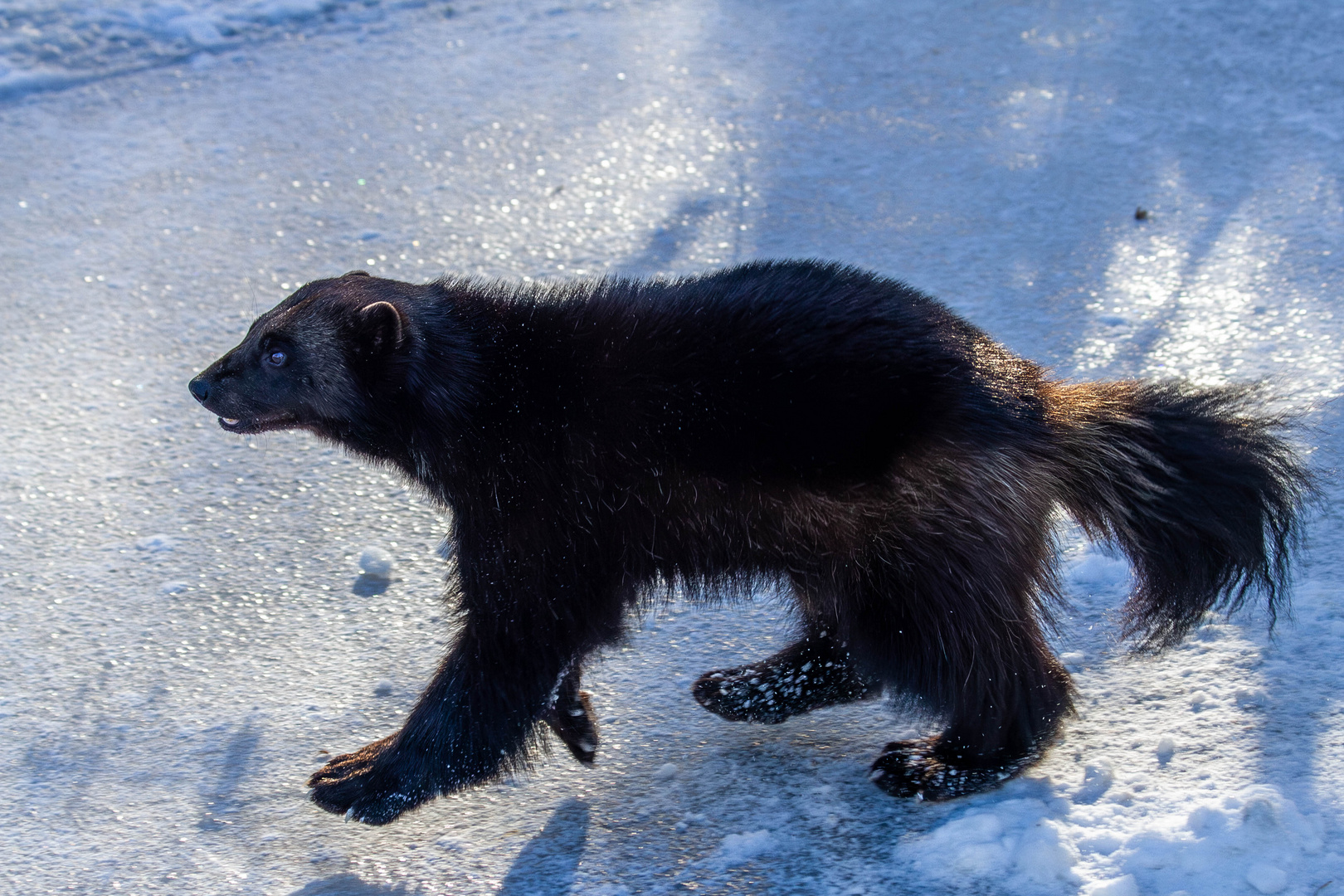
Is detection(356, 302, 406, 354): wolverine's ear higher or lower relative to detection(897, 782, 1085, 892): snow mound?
higher

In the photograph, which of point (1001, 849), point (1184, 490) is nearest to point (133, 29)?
point (1184, 490)

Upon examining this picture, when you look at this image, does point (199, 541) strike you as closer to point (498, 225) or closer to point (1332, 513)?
point (498, 225)

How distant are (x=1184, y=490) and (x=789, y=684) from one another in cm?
94

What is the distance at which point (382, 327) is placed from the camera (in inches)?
105

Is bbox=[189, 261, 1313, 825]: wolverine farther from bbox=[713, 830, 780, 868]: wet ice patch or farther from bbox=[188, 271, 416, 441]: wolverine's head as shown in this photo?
bbox=[713, 830, 780, 868]: wet ice patch

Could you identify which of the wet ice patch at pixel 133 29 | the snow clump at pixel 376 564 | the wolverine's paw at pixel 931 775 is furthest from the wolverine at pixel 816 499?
the wet ice patch at pixel 133 29

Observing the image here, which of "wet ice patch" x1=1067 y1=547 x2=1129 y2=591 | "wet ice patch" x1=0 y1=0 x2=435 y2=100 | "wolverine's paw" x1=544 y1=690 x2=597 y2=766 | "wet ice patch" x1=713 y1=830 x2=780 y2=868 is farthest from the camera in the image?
"wet ice patch" x1=0 y1=0 x2=435 y2=100

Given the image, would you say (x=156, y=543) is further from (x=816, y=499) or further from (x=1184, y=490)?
(x=1184, y=490)

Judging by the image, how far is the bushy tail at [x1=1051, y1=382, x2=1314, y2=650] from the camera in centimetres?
245

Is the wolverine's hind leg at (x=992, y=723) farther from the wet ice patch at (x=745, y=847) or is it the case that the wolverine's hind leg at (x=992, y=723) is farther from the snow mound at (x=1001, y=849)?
the wet ice patch at (x=745, y=847)

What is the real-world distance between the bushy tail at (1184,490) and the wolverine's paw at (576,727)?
1.10 m

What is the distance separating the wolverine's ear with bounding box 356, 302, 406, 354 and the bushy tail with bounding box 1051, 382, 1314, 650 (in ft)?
4.59

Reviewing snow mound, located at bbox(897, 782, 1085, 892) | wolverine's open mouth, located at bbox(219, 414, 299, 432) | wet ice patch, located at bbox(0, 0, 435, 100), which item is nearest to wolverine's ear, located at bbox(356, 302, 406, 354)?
wolverine's open mouth, located at bbox(219, 414, 299, 432)

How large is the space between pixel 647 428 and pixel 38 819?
1.47m
